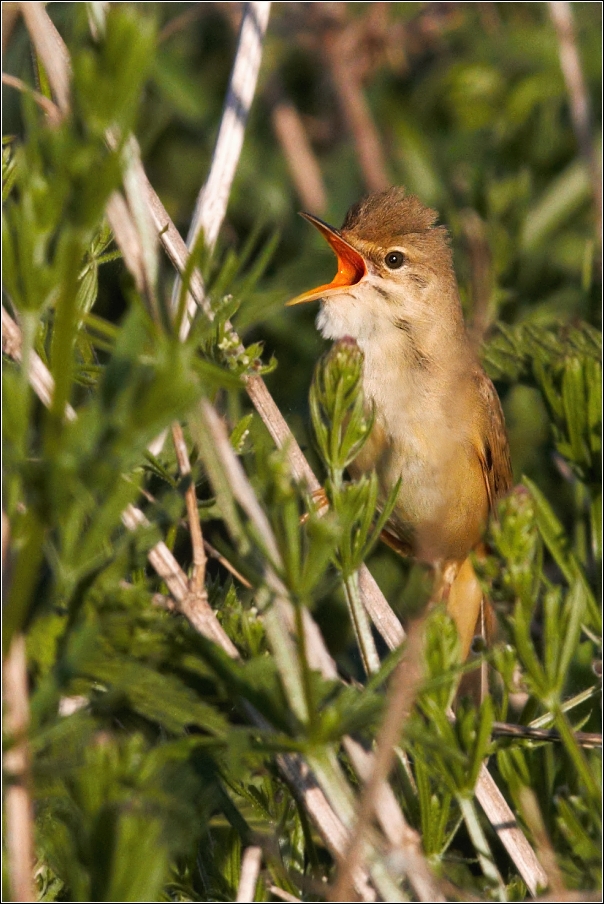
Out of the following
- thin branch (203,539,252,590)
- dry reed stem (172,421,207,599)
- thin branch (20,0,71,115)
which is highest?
thin branch (20,0,71,115)

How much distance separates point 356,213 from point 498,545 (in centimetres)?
225

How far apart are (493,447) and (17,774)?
2692mm

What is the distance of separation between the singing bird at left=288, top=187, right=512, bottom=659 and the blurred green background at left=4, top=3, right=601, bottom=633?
465 millimetres

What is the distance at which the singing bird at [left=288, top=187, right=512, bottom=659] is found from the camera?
11.3 feet

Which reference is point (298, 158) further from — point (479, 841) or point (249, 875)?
point (249, 875)

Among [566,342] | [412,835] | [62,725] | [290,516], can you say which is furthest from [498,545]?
[566,342]

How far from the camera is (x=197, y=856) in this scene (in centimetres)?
209

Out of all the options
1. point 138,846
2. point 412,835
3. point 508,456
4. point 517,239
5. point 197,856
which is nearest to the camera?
point 138,846

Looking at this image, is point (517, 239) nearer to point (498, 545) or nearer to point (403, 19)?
point (403, 19)

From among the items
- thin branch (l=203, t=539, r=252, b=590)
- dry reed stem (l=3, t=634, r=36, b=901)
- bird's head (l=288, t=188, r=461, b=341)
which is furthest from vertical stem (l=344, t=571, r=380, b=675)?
bird's head (l=288, t=188, r=461, b=341)

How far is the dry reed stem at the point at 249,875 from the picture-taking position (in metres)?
1.74

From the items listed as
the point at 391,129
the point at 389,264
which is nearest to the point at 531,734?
the point at 389,264

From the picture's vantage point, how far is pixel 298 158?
18.8ft

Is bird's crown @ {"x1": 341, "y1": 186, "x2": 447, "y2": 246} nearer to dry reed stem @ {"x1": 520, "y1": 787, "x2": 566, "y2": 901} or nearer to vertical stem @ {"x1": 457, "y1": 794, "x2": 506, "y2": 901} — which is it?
dry reed stem @ {"x1": 520, "y1": 787, "x2": 566, "y2": 901}
